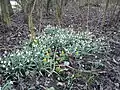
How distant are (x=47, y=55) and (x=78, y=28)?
2.58m

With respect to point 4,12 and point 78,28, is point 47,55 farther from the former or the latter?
point 78,28

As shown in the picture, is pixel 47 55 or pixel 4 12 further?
pixel 4 12

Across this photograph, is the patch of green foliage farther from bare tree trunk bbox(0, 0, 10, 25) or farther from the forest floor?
bare tree trunk bbox(0, 0, 10, 25)

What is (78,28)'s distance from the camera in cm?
623

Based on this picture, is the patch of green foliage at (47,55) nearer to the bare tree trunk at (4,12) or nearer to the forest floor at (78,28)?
the forest floor at (78,28)

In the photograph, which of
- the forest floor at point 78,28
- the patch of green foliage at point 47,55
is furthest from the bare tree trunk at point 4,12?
the patch of green foliage at point 47,55

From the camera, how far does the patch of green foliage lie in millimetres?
3409

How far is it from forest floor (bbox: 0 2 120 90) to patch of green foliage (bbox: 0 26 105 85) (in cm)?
16

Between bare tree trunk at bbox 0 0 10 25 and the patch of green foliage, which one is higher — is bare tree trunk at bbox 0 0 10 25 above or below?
above

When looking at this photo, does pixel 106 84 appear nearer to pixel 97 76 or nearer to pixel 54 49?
pixel 97 76

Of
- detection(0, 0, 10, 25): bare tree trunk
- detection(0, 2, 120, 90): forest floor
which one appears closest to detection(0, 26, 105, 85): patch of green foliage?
detection(0, 2, 120, 90): forest floor

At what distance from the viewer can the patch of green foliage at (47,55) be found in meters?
3.41

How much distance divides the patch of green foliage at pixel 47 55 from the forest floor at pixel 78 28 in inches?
6.2

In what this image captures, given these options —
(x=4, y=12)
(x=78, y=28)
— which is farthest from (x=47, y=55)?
(x=78, y=28)
